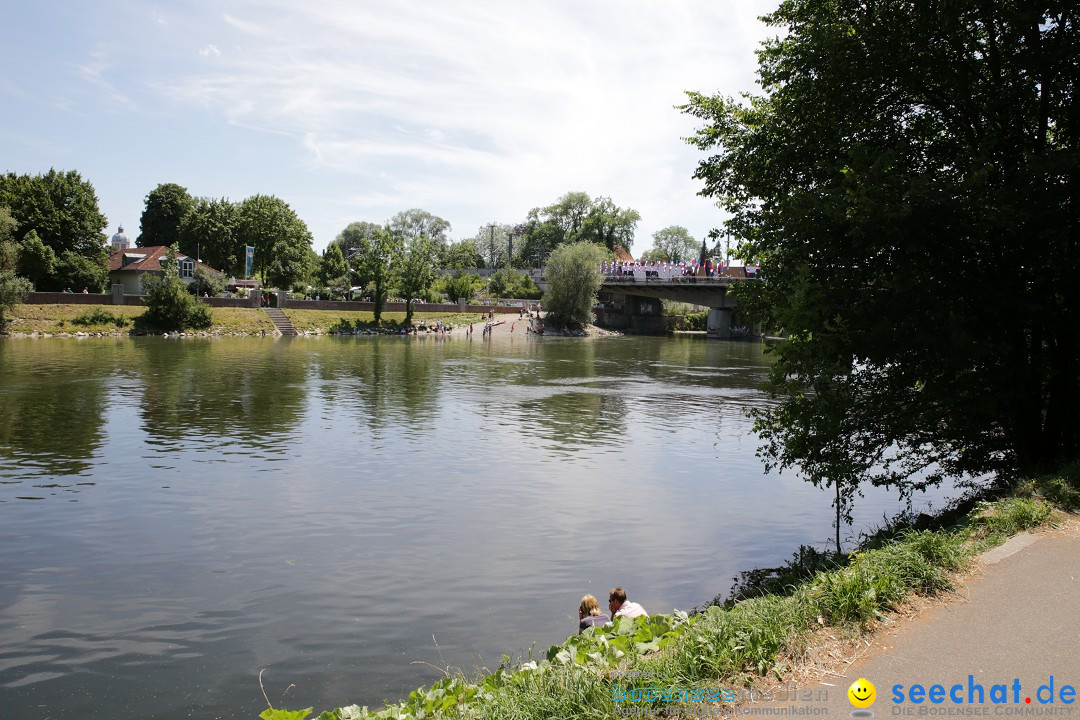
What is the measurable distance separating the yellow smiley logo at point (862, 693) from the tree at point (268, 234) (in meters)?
114

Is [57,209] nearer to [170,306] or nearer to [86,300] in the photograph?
[86,300]

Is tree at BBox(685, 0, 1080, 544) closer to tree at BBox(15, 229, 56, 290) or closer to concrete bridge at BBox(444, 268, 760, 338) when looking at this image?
concrete bridge at BBox(444, 268, 760, 338)

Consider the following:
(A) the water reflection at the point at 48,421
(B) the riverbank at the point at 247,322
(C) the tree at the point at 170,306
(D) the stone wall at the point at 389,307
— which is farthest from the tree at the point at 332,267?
(A) the water reflection at the point at 48,421

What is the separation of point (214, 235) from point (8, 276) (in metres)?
46.1

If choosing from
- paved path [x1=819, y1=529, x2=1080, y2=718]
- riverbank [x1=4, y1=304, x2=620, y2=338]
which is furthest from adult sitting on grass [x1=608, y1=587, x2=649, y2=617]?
riverbank [x1=4, y1=304, x2=620, y2=338]

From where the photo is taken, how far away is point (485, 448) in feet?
79.0

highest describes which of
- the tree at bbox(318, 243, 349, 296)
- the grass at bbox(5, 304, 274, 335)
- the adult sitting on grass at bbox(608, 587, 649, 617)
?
the tree at bbox(318, 243, 349, 296)

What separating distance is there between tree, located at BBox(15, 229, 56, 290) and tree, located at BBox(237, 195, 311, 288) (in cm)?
3088

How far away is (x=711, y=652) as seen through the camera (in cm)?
630

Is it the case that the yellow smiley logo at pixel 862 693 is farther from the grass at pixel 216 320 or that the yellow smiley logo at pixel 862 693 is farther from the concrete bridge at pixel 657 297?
the concrete bridge at pixel 657 297

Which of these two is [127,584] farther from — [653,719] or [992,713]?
[992,713]

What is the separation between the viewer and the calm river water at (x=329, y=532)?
9742mm

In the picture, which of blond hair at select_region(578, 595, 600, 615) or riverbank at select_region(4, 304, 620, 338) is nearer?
blond hair at select_region(578, 595, 600, 615)

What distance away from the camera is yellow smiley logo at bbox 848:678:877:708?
5617 mm
